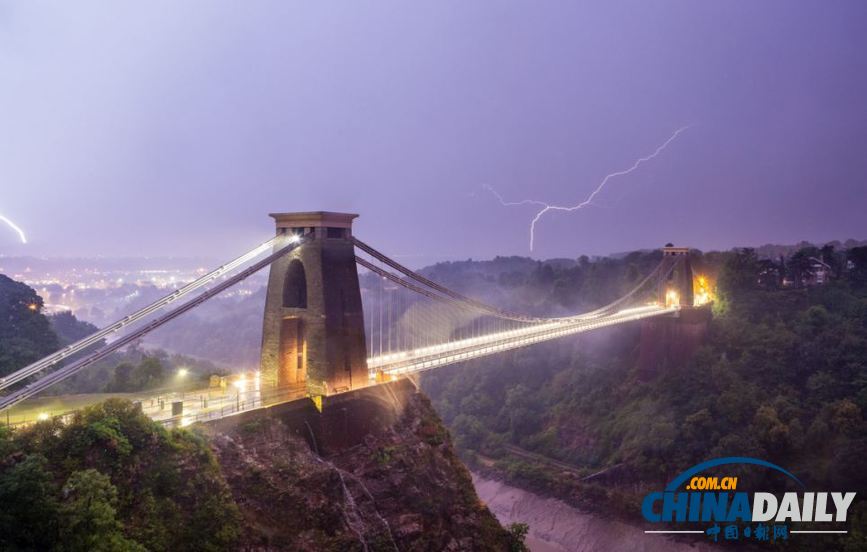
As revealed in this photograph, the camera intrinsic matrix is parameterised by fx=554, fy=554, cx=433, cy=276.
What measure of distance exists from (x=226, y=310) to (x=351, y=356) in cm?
8138

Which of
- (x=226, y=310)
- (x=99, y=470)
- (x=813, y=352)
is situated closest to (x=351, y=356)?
(x=99, y=470)

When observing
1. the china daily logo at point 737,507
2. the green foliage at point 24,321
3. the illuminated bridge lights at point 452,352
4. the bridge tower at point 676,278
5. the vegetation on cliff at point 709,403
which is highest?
the bridge tower at point 676,278

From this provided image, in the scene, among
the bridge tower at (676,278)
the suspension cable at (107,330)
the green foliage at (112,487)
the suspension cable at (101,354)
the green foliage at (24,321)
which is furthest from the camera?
the bridge tower at (676,278)

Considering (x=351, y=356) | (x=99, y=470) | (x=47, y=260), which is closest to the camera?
(x=99, y=470)

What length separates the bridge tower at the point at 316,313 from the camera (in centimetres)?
1606

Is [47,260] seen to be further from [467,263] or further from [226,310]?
[467,263]

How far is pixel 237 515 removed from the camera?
12242mm

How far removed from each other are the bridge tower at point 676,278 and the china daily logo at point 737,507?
1279 cm

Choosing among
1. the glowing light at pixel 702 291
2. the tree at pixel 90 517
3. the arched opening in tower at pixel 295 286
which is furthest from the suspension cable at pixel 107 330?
the glowing light at pixel 702 291

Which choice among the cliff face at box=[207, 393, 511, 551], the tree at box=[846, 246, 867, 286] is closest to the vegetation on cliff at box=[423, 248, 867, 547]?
the tree at box=[846, 246, 867, 286]

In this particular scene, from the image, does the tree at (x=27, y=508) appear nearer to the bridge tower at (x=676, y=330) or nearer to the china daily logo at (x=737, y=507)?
the china daily logo at (x=737, y=507)

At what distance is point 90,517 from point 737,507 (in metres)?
28.1

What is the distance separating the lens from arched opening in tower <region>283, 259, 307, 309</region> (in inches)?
664

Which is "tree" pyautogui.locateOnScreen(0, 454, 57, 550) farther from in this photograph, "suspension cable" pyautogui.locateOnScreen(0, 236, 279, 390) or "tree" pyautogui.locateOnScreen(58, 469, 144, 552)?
"suspension cable" pyautogui.locateOnScreen(0, 236, 279, 390)
